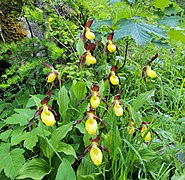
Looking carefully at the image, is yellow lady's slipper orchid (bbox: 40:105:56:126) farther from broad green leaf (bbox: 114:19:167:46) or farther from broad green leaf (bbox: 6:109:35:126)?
broad green leaf (bbox: 114:19:167:46)

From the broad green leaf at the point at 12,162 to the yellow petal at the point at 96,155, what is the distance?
0.28 m

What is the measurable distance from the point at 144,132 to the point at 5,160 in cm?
56

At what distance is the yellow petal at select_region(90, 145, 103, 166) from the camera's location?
0.95 m

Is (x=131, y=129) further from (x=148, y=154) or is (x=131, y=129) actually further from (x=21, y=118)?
(x=21, y=118)

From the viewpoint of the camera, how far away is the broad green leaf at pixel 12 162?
3.26 ft

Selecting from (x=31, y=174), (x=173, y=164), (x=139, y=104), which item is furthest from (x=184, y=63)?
(x=31, y=174)

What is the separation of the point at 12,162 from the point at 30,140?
10 centimetres

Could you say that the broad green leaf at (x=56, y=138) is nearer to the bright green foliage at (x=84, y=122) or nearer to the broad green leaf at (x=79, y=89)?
the bright green foliage at (x=84, y=122)

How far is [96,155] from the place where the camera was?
952 mm

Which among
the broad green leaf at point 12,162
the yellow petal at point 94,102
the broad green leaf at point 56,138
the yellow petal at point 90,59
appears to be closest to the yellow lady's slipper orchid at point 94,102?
the yellow petal at point 94,102

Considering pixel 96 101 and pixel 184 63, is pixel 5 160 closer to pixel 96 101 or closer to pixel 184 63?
pixel 96 101

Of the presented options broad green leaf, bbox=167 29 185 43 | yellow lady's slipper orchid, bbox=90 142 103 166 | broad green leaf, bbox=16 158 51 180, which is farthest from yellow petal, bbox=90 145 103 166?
broad green leaf, bbox=167 29 185 43

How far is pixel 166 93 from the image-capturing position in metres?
1.78

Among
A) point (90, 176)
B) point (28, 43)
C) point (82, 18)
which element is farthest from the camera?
point (82, 18)
